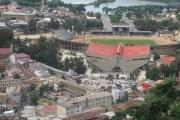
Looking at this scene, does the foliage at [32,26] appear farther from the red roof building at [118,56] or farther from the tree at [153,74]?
the tree at [153,74]

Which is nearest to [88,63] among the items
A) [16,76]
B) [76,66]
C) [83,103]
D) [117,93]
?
[76,66]

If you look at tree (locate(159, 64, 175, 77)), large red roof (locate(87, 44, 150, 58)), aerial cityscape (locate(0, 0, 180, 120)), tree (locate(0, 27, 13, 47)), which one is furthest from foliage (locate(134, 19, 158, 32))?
tree (locate(159, 64, 175, 77))

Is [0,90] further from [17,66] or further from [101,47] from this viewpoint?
[101,47]

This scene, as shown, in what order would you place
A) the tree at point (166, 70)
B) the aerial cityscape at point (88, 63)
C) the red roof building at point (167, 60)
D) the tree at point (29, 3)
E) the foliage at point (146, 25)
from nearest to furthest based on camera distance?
the aerial cityscape at point (88, 63) → the tree at point (166, 70) → the red roof building at point (167, 60) → the foliage at point (146, 25) → the tree at point (29, 3)

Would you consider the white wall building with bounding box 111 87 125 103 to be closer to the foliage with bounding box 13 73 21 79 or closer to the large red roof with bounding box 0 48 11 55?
the foliage with bounding box 13 73 21 79

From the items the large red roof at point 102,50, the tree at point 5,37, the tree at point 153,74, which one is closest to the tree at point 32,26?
the tree at point 5,37

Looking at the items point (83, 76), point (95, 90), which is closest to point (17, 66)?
point (83, 76)
